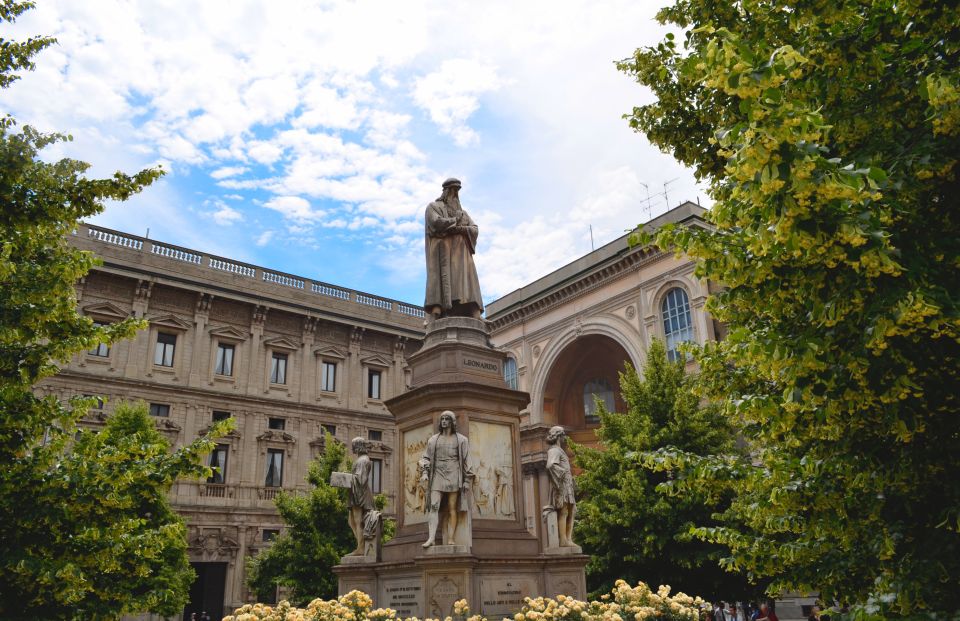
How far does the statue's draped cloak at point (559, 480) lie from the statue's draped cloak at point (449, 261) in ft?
9.77

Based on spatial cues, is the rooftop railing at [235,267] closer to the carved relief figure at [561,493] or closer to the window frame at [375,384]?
the window frame at [375,384]

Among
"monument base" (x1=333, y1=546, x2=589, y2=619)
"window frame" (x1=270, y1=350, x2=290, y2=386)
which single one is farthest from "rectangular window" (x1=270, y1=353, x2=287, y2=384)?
"monument base" (x1=333, y1=546, x2=589, y2=619)

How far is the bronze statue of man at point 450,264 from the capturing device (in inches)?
492

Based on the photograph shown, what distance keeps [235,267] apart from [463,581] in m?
32.2

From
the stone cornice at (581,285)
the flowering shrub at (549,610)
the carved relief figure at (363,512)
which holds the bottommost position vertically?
the flowering shrub at (549,610)

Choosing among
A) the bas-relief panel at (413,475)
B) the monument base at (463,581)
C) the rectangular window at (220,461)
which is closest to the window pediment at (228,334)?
the rectangular window at (220,461)

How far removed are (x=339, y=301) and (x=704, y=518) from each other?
2610cm

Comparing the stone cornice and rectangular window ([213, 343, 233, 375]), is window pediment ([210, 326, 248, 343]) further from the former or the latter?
the stone cornice

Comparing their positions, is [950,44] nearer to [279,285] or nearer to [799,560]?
[799,560]

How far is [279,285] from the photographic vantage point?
130ft

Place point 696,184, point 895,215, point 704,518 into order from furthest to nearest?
point 704,518 → point 696,184 → point 895,215

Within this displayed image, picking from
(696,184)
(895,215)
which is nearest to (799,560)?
(895,215)

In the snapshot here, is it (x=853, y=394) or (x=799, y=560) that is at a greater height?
(x=853, y=394)

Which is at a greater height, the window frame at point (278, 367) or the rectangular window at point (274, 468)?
the window frame at point (278, 367)
